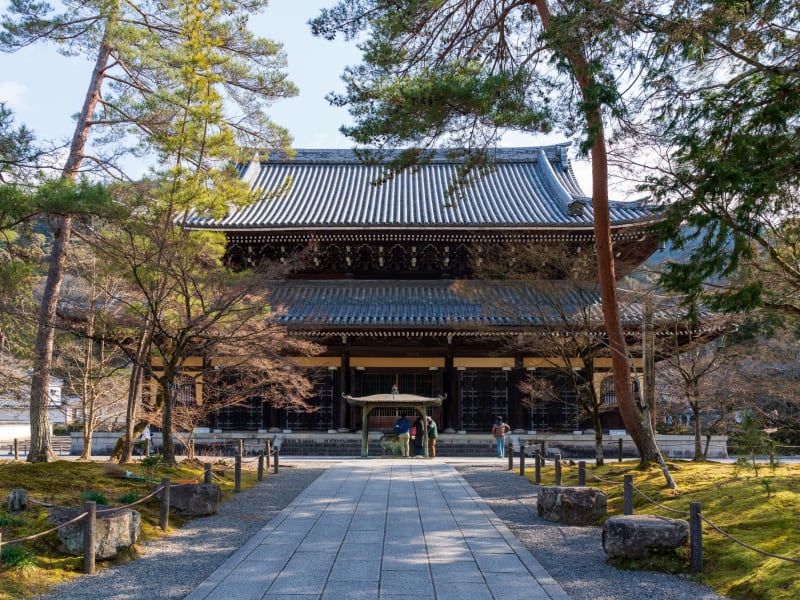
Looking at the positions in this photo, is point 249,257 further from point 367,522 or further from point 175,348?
point 367,522

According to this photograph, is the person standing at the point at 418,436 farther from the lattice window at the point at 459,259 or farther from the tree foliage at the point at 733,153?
the tree foliage at the point at 733,153

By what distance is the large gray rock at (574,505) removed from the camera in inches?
377

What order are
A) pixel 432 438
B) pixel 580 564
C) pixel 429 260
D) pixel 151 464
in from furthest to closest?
pixel 429 260
pixel 432 438
pixel 151 464
pixel 580 564

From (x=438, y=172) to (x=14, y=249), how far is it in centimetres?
1846

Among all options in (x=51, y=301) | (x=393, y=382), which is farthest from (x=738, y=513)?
(x=393, y=382)

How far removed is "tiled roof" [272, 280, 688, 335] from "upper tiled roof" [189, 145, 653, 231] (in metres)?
2.18

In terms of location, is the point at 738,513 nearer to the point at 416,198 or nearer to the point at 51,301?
Result: the point at 51,301

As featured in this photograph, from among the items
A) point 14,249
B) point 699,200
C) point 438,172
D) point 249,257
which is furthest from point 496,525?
point 438,172

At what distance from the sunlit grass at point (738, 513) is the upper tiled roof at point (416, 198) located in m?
8.32

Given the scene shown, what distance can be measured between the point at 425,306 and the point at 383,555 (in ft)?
45.5

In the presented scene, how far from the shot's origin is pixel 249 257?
22.0 m

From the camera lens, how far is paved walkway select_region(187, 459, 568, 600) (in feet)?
20.1

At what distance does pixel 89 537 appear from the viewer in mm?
6840

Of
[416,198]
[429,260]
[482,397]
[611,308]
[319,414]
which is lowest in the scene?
[319,414]
